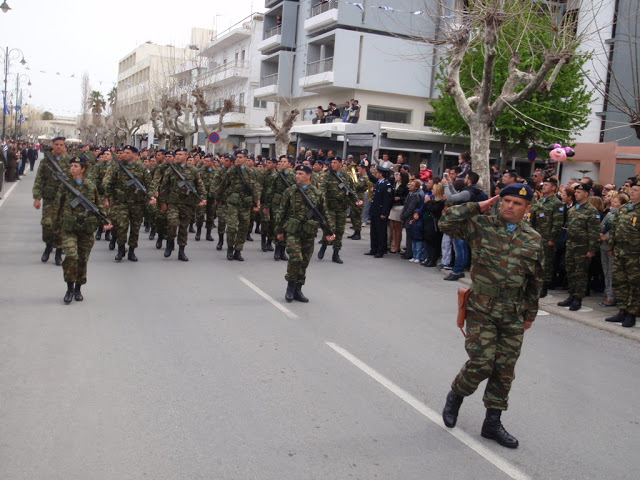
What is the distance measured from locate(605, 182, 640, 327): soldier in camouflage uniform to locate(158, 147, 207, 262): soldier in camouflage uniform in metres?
7.41

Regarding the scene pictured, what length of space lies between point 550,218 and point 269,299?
4.86 metres

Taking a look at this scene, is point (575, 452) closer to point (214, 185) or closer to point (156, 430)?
point (156, 430)

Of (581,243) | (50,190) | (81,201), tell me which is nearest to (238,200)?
(50,190)

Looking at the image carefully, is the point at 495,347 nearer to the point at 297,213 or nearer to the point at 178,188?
the point at 297,213

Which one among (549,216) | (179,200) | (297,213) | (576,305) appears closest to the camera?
(297,213)

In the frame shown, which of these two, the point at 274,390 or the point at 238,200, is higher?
the point at 238,200

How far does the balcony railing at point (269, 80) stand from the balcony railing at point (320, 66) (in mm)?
5402

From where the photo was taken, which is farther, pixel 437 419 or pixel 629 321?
pixel 629 321

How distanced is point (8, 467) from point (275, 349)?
3172mm

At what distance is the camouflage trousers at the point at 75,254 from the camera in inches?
329

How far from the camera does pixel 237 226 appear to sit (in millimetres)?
13000

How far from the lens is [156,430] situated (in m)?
4.60

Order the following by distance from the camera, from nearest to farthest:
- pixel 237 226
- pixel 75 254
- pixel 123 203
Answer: pixel 75 254 < pixel 123 203 < pixel 237 226

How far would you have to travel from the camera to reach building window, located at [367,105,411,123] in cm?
3491
